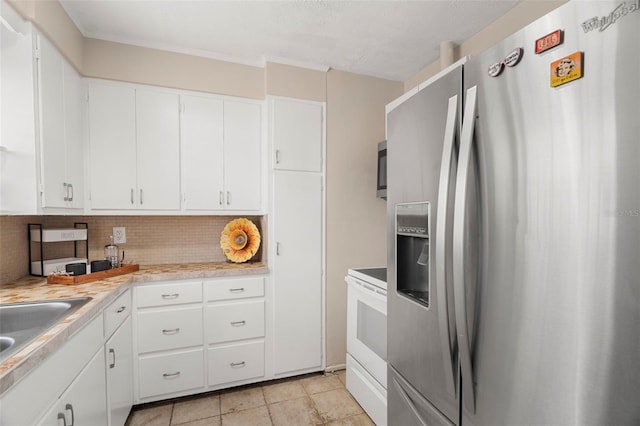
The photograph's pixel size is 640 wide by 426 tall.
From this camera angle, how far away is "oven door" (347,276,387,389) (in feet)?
5.81

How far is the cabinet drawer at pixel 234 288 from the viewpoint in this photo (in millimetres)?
2268

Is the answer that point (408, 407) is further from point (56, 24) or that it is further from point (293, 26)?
point (56, 24)

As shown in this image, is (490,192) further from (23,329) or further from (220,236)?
(220,236)

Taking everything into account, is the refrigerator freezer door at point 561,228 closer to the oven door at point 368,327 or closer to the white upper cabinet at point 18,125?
the oven door at point 368,327

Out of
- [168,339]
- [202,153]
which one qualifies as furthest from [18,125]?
[168,339]

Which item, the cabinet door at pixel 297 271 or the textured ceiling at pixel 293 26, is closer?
the textured ceiling at pixel 293 26

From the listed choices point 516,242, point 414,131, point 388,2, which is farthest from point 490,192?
point 388,2

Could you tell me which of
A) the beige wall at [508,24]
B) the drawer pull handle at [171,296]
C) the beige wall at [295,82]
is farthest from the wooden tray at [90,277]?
the beige wall at [508,24]

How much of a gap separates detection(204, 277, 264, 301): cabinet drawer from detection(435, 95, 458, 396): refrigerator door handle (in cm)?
167

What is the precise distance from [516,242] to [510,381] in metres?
0.36

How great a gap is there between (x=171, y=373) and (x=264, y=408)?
0.69 meters

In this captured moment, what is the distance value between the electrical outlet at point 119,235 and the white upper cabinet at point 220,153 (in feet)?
1.93

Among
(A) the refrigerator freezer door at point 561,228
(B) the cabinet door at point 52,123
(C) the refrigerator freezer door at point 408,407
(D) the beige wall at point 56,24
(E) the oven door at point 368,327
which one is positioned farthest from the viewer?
(E) the oven door at point 368,327

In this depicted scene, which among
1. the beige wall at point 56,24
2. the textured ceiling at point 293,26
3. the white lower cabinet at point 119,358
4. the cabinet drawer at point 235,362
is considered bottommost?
the cabinet drawer at point 235,362
